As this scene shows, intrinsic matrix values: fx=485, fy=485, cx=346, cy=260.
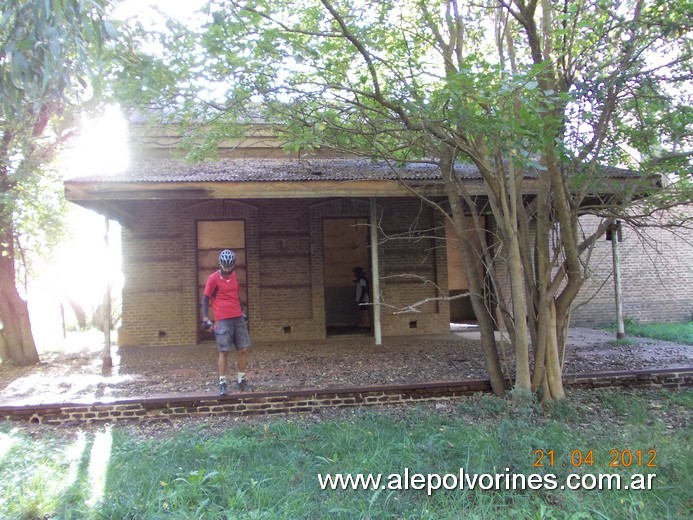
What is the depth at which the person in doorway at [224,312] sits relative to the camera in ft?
19.0

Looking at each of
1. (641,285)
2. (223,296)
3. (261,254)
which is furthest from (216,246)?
(641,285)

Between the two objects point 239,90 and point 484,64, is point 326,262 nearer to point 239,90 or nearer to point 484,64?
point 239,90

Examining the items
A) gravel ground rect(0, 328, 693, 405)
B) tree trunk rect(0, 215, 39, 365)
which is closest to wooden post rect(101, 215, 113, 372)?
gravel ground rect(0, 328, 693, 405)

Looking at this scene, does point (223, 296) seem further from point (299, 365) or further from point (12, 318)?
point (12, 318)

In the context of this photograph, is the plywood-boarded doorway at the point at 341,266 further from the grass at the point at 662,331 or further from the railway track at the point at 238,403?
the railway track at the point at 238,403

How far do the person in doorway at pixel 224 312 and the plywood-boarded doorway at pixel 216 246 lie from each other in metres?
4.93

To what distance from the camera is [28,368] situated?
8891 mm

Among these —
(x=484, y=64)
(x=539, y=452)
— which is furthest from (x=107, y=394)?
(x=484, y=64)

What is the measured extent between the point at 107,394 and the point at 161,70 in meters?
4.24

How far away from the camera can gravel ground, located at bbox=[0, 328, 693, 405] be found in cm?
661

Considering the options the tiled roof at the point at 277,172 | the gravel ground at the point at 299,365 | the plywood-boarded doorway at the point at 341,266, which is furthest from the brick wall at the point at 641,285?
the plywood-boarded doorway at the point at 341,266

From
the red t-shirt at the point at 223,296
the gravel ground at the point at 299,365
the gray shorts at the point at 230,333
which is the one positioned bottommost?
the gravel ground at the point at 299,365

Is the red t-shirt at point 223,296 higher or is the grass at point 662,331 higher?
the red t-shirt at point 223,296

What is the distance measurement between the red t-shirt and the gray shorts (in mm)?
72
